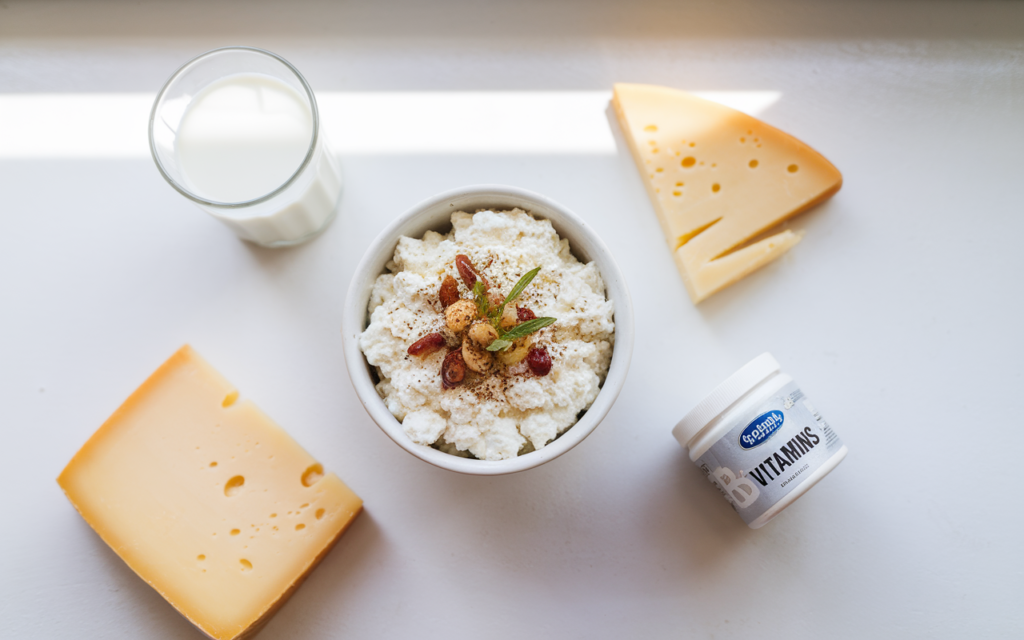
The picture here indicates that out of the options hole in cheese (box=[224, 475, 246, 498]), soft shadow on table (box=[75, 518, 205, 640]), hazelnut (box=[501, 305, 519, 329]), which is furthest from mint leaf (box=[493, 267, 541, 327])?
soft shadow on table (box=[75, 518, 205, 640])

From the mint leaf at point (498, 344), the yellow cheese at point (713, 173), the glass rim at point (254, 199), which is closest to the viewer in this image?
the mint leaf at point (498, 344)

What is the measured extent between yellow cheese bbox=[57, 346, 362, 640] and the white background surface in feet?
0.27

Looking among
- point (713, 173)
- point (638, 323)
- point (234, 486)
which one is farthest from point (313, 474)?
point (713, 173)

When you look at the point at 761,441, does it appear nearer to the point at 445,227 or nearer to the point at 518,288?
the point at 518,288

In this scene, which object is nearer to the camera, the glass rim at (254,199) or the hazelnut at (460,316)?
the hazelnut at (460,316)

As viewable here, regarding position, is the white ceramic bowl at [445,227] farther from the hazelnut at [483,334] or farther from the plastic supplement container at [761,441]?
the plastic supplement container at [761,441]

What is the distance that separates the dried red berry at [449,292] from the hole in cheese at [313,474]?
0.64 metres

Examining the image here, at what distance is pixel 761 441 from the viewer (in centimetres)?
130

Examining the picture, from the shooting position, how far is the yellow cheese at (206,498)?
1.45 m

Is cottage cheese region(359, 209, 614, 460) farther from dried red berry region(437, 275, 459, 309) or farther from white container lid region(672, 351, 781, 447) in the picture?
white container lid region(672, 351, 781, 447)

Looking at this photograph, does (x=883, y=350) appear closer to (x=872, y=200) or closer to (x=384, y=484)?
(x=872, y=200)

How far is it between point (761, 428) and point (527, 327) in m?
0.60

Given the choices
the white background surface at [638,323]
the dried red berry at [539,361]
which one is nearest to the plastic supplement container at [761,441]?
the white background surface at [638,323]

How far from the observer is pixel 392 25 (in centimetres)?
163
